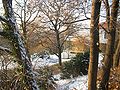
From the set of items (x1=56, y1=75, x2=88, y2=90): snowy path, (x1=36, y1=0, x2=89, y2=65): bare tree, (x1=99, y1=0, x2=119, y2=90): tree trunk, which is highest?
(x1=36, y1=0, x2=89, y2=65): bare tree

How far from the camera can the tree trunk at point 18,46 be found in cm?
661

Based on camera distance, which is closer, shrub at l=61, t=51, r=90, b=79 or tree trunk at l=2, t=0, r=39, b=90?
tree trunk at l=2, t=0, r=39, b=90

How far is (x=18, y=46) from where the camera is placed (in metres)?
6.82

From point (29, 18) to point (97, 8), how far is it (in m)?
25.7

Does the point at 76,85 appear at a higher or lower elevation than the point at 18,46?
lower

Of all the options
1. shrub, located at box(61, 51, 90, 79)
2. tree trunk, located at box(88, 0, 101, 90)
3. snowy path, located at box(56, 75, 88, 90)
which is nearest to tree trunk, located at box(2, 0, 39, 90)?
tree trunk, located at box(88, 0, 101, 90)

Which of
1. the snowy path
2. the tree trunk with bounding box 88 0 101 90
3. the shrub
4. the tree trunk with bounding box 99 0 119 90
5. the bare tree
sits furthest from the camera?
the bare tree

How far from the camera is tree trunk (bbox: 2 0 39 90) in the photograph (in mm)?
6605

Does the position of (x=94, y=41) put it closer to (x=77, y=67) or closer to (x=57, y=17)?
(x=77, y=67)

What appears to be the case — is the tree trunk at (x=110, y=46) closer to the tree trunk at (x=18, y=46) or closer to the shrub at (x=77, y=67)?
the tree trunk at (x=18, y=46)

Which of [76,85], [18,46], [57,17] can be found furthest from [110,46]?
[57,17]

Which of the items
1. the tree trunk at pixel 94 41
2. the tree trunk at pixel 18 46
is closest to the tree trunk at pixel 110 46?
the tree trunk at pixel 94 41

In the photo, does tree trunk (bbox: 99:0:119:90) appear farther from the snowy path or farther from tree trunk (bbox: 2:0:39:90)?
tree trunk (bbox: 2:0:39:90)

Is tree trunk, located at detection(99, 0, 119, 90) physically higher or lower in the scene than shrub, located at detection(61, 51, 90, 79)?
higher
